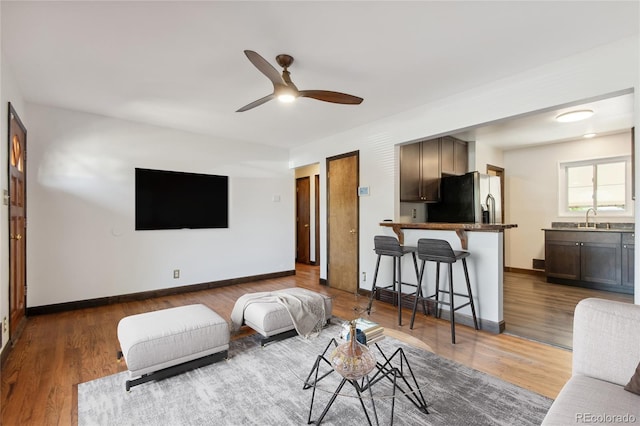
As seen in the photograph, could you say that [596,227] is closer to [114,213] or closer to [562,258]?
[562,258]

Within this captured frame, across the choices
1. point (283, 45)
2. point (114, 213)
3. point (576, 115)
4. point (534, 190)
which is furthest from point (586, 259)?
point (114, 213)

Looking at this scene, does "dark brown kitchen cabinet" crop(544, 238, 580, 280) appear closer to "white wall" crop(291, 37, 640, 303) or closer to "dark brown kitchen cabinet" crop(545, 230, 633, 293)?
"dark brown kitchen cabinet" crop(545, 230, 633, 293)

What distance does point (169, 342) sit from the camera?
7.06ft

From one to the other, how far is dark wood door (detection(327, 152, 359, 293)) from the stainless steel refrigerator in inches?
53.2

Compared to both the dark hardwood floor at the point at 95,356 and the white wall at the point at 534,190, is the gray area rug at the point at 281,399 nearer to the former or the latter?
the dark hardwood floor at the point at 95,356

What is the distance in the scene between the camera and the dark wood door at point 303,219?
7.35m

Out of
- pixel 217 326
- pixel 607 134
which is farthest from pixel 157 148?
pixel 607 134

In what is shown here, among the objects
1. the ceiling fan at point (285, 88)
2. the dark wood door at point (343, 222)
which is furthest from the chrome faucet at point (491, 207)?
the ceiling fan at point (285, 88)

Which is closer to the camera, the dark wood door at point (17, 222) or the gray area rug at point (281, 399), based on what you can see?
the gray area rug at point (281, 399)

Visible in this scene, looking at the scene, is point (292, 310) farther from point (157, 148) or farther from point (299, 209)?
point (299, 209)

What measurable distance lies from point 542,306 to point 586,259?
1.69m

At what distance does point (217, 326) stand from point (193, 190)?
9.43 ft

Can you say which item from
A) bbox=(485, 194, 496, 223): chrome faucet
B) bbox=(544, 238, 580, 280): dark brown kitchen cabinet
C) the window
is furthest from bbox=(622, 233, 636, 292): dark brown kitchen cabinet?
bbox=(485, 194, 496, 223): chrome faucet

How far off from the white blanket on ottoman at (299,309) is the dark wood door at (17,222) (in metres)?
1.99
